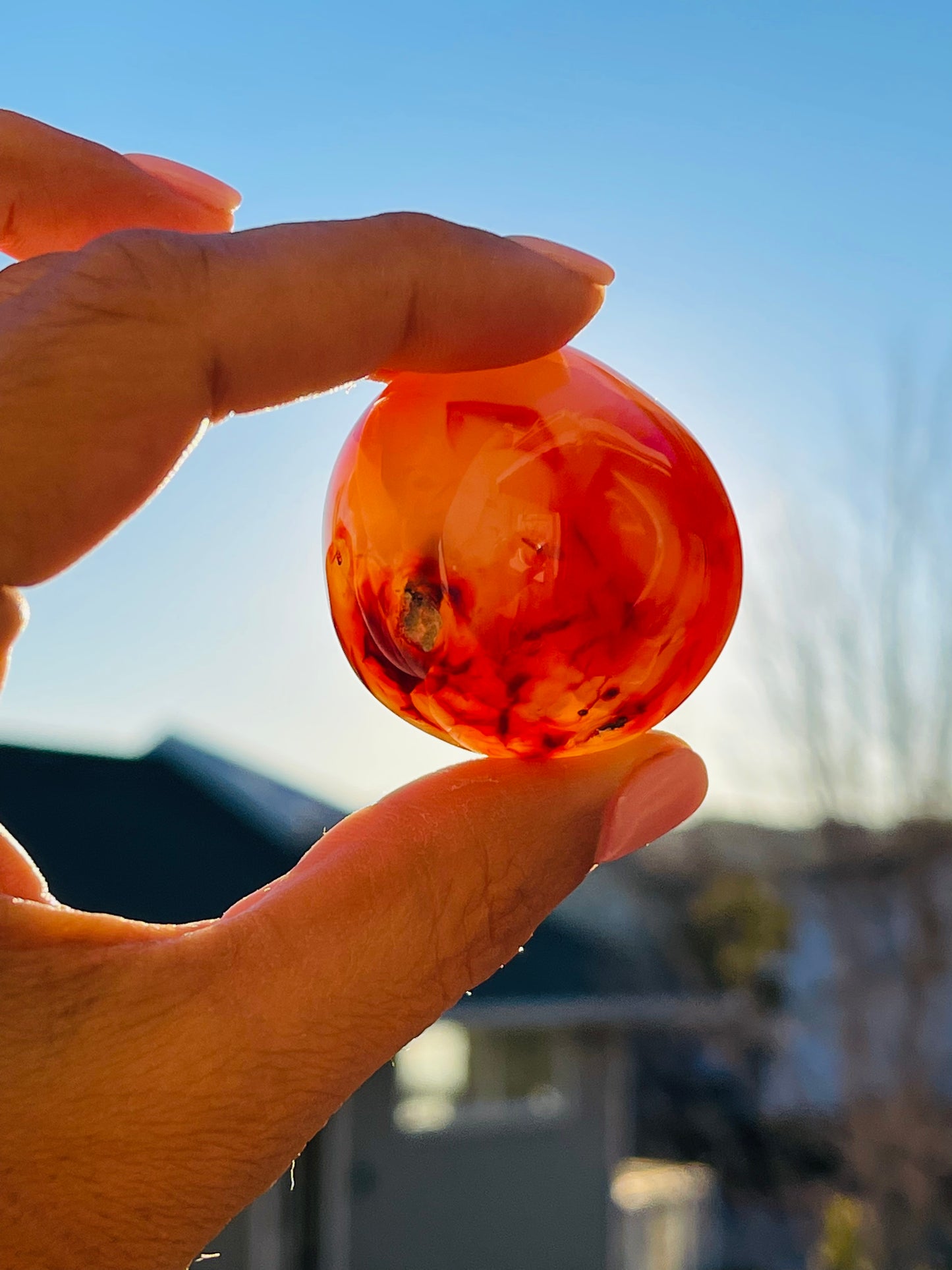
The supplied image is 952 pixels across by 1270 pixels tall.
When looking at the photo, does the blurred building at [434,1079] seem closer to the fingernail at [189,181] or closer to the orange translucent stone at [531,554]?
the fingernail at [189,181]

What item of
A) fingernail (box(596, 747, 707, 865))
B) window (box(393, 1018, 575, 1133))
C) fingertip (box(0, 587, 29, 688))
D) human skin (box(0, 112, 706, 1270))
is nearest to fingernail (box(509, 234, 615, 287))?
human skin (box(0, 112, 706, 1270))

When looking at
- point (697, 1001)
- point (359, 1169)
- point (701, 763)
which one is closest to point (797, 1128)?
point (697, 1001)

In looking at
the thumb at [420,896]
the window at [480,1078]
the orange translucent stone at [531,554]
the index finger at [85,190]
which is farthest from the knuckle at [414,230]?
the window at [480,1078]

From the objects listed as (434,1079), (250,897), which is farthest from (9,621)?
(434,1079)

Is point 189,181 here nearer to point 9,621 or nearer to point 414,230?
point 414,230

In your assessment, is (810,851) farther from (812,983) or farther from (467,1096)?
(467,1096)

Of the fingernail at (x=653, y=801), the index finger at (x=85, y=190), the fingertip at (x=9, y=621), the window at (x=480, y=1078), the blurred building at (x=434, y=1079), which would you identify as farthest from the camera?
the window at (x=480, y=1078)
